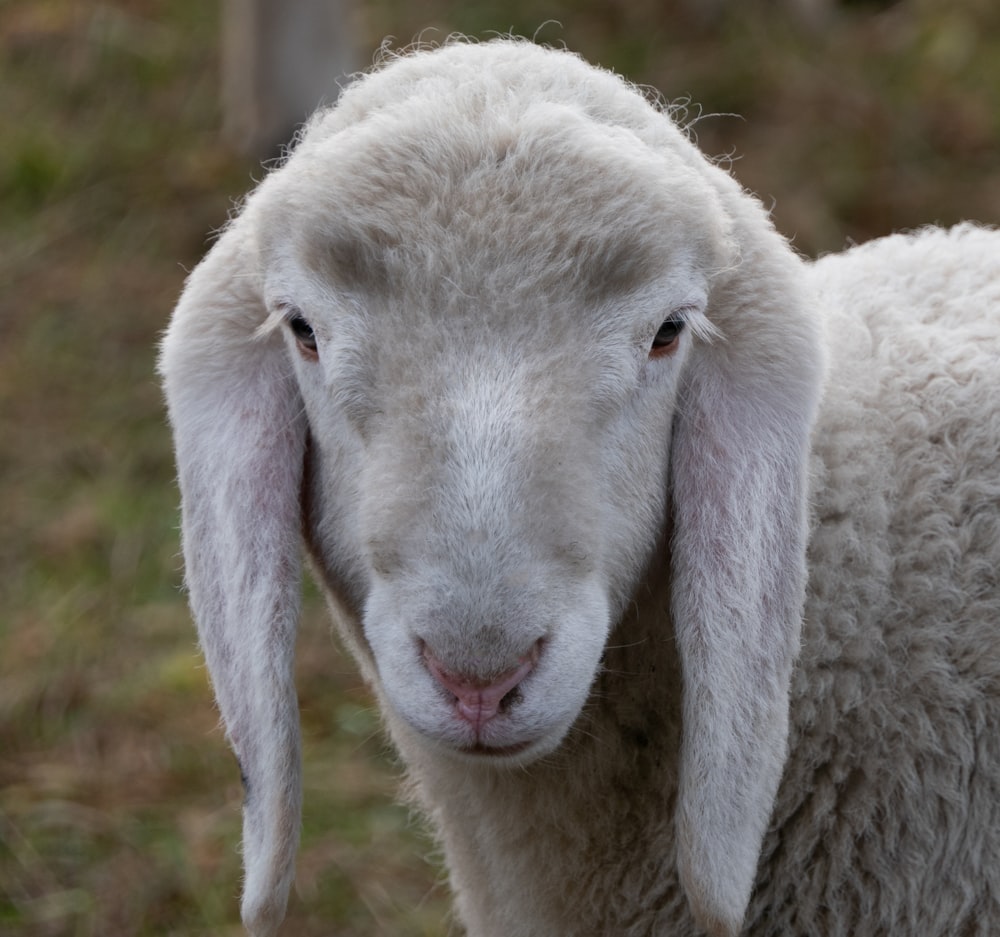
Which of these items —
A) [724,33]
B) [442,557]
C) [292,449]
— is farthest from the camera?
[724,33]

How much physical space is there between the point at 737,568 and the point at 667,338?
0.37m

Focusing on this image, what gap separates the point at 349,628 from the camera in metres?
2.72

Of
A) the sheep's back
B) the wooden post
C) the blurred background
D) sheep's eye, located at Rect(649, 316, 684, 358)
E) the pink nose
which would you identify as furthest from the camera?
the wooden post

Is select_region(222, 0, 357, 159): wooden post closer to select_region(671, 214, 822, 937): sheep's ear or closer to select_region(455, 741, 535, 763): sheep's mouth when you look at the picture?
select_region(671, 214, 822, 937): sheep's ear

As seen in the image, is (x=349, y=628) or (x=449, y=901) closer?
(x=349, y=628)

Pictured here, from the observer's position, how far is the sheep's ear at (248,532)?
8.30 ft

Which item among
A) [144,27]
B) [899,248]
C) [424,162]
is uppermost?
[144,27]

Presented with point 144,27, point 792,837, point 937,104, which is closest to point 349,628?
point 792,837

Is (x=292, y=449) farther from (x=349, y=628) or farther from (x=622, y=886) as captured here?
(x=622, y=886)

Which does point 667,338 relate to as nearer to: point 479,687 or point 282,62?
point 479,687

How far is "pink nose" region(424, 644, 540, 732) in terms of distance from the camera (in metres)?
2.10

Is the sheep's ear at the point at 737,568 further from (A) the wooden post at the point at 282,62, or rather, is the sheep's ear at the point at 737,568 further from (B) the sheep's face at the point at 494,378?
(A) the wooden post at the point at 282,62

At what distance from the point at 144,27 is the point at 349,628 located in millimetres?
6993

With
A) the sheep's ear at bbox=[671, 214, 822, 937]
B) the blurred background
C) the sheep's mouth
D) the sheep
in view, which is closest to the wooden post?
the blurred background
